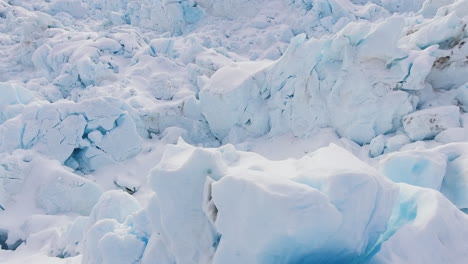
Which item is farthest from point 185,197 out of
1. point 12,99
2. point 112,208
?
point 12,99

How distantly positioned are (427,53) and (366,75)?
2.97 ft

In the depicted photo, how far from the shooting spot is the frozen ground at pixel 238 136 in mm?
2100

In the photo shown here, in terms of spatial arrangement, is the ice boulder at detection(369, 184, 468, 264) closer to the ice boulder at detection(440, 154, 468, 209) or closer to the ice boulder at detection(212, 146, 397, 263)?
the ice boulder at detection(212, 146, 397, 263)

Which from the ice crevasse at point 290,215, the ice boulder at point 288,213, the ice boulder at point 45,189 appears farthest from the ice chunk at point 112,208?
the ice boulder at point 45,189

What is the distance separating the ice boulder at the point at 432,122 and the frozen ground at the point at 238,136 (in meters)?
0.03

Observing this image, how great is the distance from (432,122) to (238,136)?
2935 mm

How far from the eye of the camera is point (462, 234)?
8.14 ft

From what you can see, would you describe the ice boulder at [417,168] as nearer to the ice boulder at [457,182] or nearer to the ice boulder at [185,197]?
the ice boulder at [457,182]

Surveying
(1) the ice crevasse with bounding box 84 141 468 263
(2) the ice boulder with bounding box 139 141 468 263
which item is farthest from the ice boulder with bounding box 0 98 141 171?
(2) the ice boulder with bounding box 139 141 468 263

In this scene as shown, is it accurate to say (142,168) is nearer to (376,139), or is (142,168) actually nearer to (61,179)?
(61,179)

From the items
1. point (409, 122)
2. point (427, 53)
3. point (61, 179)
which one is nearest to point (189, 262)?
point (61, 179)

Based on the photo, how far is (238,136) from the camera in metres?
6.78

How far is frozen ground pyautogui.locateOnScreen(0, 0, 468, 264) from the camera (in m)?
2.10

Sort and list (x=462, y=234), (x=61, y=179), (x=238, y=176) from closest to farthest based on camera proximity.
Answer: (x=238, y=176), (x=462, y=234), (x=61, y=179)
